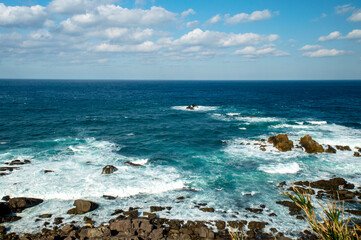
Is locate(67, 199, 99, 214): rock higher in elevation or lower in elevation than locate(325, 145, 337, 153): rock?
lower

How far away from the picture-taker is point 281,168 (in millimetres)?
32375

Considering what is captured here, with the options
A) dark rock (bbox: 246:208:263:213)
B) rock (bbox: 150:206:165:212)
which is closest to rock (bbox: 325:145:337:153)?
dark rock (bbox: 246:208:263:213)

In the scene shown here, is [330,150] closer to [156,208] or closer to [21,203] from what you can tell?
[156,208]

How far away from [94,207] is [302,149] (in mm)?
34275

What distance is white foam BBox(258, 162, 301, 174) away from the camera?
3161 cm

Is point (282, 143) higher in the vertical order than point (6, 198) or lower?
higher

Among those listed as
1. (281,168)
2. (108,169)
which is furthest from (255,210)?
(108,169)

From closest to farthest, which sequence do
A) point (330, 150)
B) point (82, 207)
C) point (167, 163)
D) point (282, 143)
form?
point (82, 207), point (167, 163), point (330, 150), point (282, 143)

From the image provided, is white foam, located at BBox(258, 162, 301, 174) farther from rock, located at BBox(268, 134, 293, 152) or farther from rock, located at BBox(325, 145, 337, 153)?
rock, located at BBox(325, 145, 337, 153)

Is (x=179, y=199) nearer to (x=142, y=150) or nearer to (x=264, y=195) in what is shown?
(x=264, y=195)

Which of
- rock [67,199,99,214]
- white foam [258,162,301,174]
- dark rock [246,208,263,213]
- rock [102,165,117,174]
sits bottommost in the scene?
dark rock [246,208,263,213]

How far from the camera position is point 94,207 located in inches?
907

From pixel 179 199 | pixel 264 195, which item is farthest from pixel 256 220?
pixel 179 199

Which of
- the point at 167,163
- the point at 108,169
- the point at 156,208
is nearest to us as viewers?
the point at 156,208
